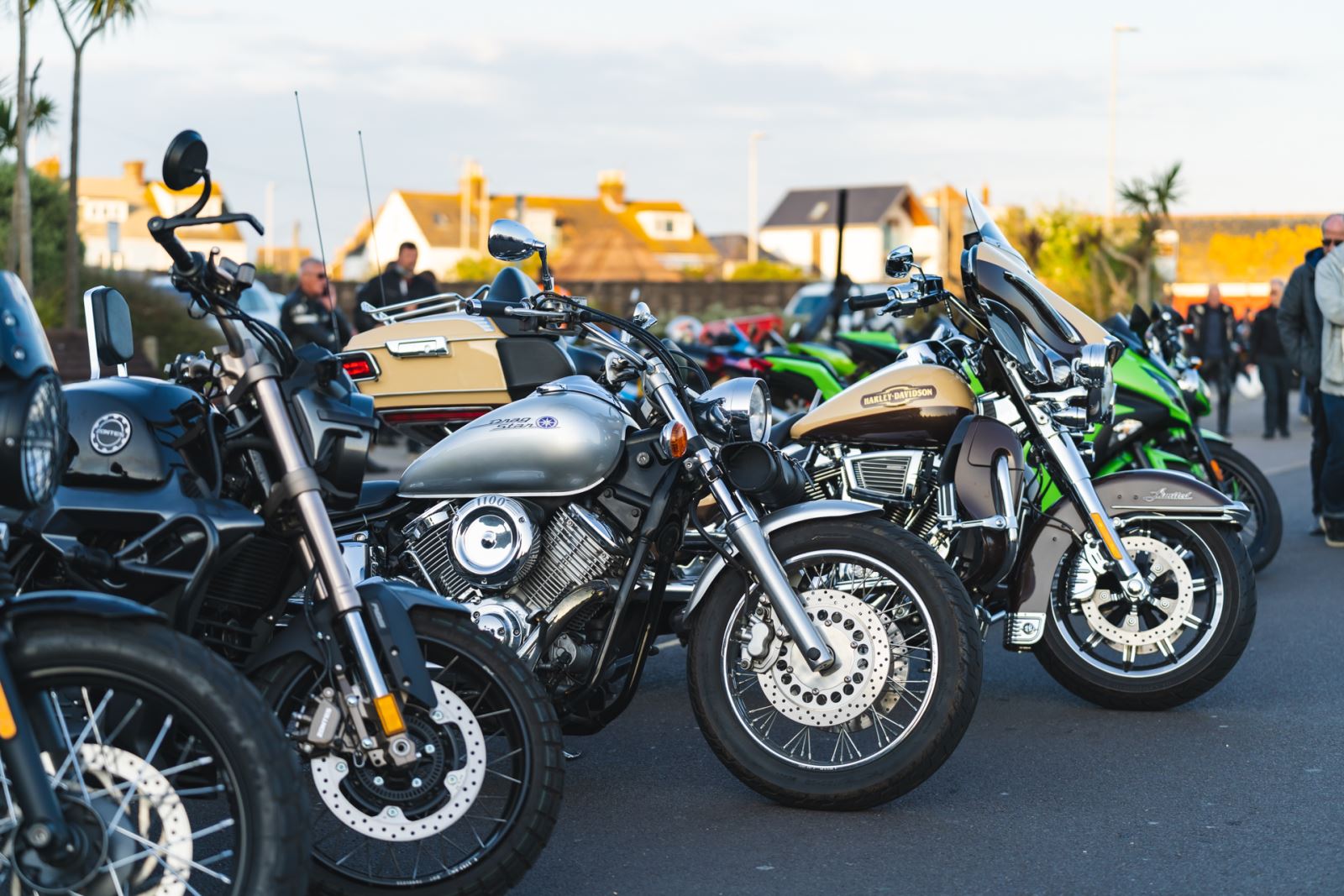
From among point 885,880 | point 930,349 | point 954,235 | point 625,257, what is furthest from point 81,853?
point 625,257

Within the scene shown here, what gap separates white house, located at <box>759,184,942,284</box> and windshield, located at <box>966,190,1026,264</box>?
266ft

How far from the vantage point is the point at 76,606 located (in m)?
2.84

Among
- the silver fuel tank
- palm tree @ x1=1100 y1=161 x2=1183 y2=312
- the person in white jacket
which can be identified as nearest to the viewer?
the silver fuel tank

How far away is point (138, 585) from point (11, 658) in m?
0.75

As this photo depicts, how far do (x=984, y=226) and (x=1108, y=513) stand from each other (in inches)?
42.7

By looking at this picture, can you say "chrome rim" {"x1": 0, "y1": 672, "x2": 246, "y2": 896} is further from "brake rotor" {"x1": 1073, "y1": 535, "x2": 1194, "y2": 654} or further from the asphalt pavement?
"brake rotor" {"x1": 1073, "y1": 535, "x2": 1194, "y2": 654}

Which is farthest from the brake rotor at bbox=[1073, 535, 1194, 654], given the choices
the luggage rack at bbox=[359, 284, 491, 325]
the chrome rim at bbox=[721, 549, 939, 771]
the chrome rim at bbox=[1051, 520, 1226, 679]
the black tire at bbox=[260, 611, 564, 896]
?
the black tire at bbox=[260, 611, 564, 896]

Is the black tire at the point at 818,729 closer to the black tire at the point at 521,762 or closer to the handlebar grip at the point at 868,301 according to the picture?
the black tire at the point at 521,762

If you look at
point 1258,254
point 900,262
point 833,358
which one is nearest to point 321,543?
point 900,262

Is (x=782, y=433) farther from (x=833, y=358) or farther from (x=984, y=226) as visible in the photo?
(x=833, y=358)

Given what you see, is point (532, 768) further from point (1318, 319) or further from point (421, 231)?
point (421, 231)

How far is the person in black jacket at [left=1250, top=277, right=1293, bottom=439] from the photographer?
18172 mm

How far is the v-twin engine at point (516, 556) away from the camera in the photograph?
4.57m

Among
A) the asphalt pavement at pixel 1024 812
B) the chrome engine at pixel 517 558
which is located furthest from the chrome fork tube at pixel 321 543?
the chrome engine at pixel 517 558
